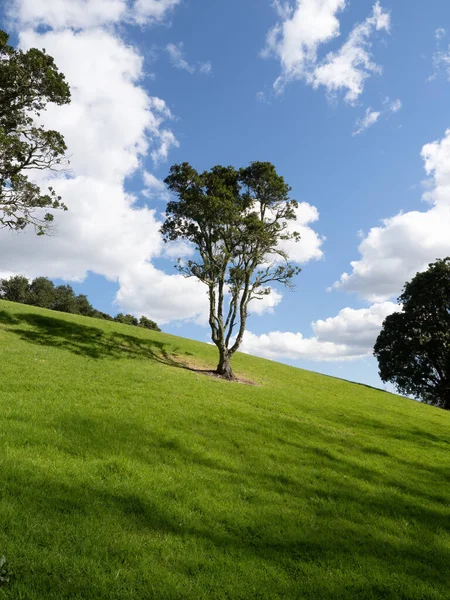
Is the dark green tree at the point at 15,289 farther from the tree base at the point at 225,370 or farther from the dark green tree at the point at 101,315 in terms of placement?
the tree base at the point at 225,370

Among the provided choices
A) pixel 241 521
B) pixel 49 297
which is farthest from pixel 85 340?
pixel 49 297

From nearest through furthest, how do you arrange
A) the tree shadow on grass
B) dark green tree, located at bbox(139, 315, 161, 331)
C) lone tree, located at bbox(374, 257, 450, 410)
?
1. the tree shadow on grass
2. lone tree, located at bbox(374, 257, 450, 410)
3. dark green tree, located at bbox(139, 315, 161, 331)

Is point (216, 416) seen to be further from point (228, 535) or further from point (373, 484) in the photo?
point (228, 535)

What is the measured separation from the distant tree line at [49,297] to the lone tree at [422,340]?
61669 millimetres

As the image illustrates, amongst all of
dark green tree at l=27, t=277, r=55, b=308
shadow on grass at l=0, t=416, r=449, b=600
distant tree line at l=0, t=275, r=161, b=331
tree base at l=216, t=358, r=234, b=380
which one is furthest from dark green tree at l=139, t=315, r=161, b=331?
shadow on grass at l=0, t=416, r=449, b=600

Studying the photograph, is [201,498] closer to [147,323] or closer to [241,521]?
[241,521]

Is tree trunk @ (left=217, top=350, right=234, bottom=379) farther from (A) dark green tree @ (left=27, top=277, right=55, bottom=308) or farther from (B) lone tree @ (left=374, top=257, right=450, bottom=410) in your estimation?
(A) dark green tree @ (left=27, top=277, right=55, bottom=308)

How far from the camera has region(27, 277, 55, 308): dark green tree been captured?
10206 centimetres

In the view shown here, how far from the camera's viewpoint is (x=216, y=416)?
1773cm

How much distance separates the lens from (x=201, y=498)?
9.71 metres

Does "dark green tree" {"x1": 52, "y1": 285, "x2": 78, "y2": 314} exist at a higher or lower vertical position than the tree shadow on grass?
higher

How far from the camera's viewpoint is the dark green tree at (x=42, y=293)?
10206 centimetres

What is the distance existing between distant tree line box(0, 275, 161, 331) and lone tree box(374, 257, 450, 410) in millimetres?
61669

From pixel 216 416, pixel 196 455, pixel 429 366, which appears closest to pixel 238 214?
pixel 216 416
